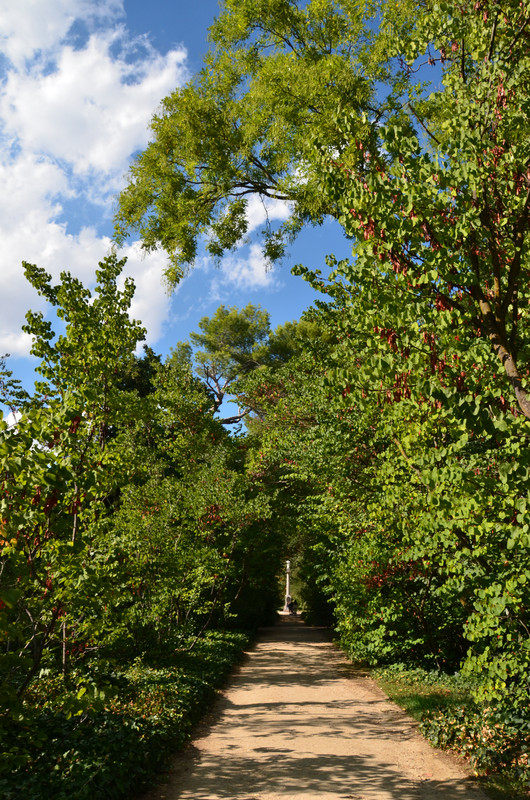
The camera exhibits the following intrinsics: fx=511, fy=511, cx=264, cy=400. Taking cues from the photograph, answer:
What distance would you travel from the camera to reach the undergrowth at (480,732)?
5109mm

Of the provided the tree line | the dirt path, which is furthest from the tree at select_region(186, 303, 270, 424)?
the dirt path

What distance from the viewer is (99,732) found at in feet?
17.9

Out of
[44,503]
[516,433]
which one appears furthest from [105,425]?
[516,433]

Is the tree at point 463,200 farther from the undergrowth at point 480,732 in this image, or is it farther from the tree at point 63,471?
the undergrowth at point 480,732

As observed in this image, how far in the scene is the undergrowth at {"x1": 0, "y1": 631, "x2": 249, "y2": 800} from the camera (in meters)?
3.59

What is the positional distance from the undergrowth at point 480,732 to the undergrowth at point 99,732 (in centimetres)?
327

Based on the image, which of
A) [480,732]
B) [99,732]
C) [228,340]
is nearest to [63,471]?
[99,732]

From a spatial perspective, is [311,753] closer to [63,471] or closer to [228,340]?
[63,471]

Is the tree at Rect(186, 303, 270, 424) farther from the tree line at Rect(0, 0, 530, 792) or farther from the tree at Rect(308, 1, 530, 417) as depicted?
the tree at Rect(308, 1, 530, 417)

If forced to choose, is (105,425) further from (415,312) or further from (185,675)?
(185,675)

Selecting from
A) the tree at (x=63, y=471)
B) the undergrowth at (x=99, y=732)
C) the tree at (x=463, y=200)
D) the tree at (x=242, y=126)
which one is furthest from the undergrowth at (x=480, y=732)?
the tree at (x=242, y=126)

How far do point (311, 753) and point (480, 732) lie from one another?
1.99 metres

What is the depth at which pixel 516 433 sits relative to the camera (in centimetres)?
363

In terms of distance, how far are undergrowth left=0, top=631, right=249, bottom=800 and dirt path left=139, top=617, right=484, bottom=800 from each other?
328 mm
